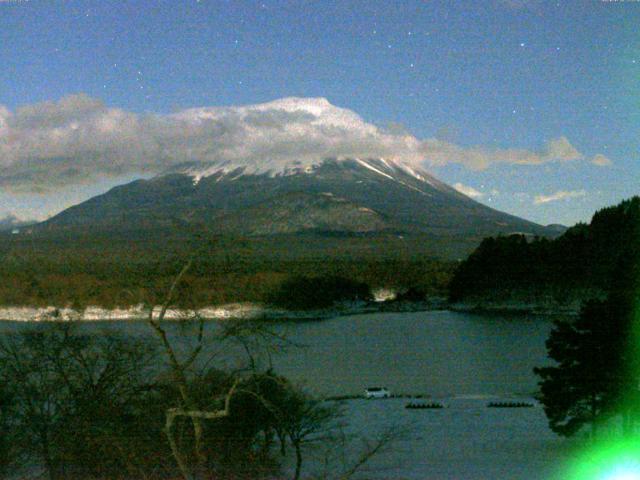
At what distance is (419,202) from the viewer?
4500 centimetres

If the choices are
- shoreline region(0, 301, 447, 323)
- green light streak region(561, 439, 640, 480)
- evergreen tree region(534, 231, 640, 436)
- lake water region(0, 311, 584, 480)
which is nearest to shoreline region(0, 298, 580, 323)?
shoreline region(0, 301, 447, 323)

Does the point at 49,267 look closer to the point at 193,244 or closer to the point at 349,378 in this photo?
the point at 349,378

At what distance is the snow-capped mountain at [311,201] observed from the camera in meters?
30.5

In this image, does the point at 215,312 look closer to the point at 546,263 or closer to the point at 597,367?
the point at 597,367

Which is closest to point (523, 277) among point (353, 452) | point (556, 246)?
point (556, 246)

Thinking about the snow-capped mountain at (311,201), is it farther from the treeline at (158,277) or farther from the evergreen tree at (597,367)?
the evergreen tree at (597,367)

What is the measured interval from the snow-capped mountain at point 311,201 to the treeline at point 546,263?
6998mm

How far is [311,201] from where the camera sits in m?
34.4

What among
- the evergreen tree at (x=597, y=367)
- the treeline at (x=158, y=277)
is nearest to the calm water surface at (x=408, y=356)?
the treeline at (x=158, y=277)

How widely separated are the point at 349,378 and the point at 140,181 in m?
34.6

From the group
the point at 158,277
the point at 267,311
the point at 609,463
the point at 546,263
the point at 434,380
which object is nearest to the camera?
the point at 158,277

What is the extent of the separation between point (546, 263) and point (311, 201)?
1580 cm

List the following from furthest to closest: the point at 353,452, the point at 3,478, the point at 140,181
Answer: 1. the point at 140,181
2. the point at 353,452
3. the point at 3,478

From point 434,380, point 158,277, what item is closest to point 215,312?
point 158,277
